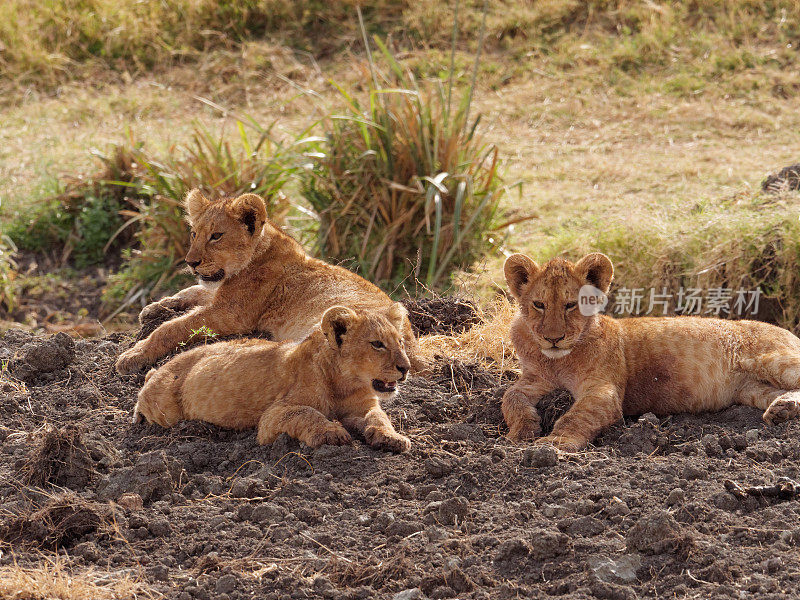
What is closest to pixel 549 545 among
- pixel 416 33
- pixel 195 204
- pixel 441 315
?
pixel 441 315

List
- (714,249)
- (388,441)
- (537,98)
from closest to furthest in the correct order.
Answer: (388,441)
(714,249)
(537,98)

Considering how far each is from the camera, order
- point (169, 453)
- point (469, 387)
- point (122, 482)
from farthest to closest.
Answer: point (469, 387) < point (169, 453) < point (122, 482)

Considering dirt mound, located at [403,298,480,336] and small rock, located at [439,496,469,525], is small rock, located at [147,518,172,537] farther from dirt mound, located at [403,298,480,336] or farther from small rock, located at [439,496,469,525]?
dirt mound, located at [403,298,480,336]

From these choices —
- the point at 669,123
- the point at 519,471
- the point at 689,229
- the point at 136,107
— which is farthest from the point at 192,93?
the point at 519,471

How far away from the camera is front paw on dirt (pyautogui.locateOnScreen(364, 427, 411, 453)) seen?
17.3 ft

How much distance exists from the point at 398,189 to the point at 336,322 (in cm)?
430

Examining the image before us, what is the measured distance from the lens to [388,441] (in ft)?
17.3

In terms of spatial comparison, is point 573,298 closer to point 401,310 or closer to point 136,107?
point 401,310

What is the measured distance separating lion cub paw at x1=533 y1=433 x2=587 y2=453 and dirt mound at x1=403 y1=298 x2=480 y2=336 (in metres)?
2.25

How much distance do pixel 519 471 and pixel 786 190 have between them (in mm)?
5104

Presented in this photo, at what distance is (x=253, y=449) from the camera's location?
5355 millimetres

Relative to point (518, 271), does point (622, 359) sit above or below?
below

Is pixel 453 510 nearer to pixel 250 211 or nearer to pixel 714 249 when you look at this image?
pixel 250 211

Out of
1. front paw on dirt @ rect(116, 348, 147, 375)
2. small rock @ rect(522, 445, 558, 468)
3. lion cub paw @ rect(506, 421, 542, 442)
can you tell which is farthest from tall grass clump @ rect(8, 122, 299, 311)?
small rock @ rect(522, 445, 558, 468)
